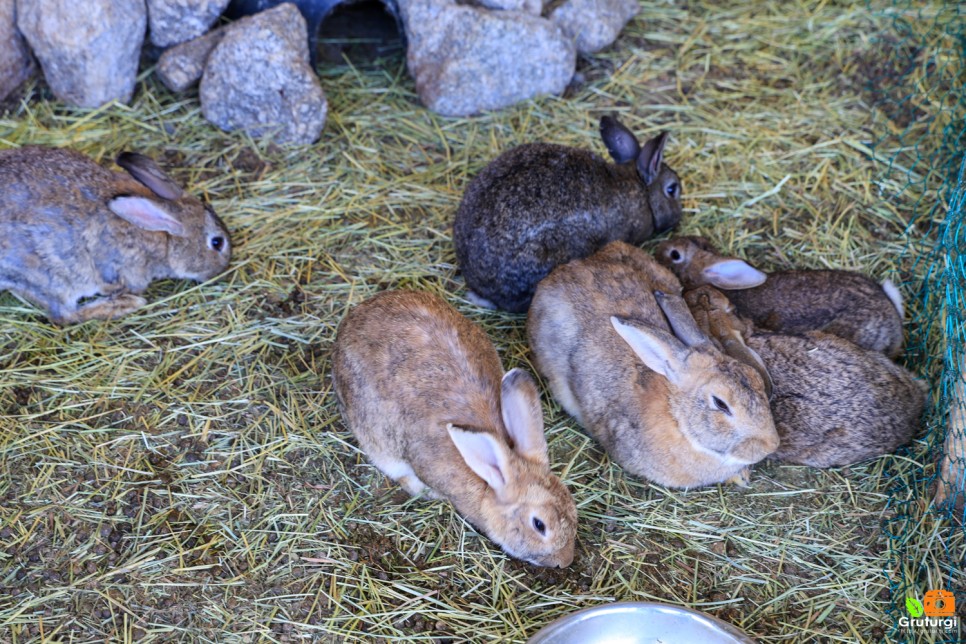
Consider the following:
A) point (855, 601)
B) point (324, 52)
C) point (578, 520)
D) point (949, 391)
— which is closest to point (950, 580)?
point (855, 601)

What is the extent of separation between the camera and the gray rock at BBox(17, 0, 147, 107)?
5.54 metres

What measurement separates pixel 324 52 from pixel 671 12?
97.1 inches

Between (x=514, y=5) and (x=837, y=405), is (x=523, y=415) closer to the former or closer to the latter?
(x=837, y=405)

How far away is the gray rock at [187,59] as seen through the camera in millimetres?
5789

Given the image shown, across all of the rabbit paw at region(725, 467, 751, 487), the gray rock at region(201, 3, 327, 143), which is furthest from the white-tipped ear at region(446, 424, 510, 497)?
the gray rock at region(201, 3, 327, 143)

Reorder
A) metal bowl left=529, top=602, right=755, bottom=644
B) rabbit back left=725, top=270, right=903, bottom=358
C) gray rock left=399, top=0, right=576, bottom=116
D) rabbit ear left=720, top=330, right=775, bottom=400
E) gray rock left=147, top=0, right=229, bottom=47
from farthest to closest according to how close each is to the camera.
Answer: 1. gray rock left=399, top=0, right=576, bottom=116
2. gray rock left=147, top=0, right=229, bottom=47
3. rabbit back left=725, top=270, right=903, bottom=358
4. rabbit ear left=720, top=330, right=775, bottom=400
5. metal bowl left=529, top=602, right=755, bottom=644

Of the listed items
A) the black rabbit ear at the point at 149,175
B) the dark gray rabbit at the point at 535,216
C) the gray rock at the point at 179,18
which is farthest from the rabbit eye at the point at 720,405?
the gray rock at the point at 179,18

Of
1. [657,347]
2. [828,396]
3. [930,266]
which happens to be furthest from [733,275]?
[930,266]

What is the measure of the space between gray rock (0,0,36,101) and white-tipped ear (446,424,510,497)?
12.6ft

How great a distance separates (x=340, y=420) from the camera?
4.46m

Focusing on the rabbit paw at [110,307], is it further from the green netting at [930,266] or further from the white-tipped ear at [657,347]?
the green netting at [930,266]

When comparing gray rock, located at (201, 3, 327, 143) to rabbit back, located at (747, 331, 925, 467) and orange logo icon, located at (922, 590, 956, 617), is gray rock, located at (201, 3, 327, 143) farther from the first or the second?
orange logo icon, located at (922, 590, 956, 617)

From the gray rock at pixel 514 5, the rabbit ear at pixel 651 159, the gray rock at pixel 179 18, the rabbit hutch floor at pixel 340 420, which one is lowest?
the rabbit hutch floor at pixel 340 420

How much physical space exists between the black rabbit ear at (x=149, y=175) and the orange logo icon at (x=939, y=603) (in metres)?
4.05
